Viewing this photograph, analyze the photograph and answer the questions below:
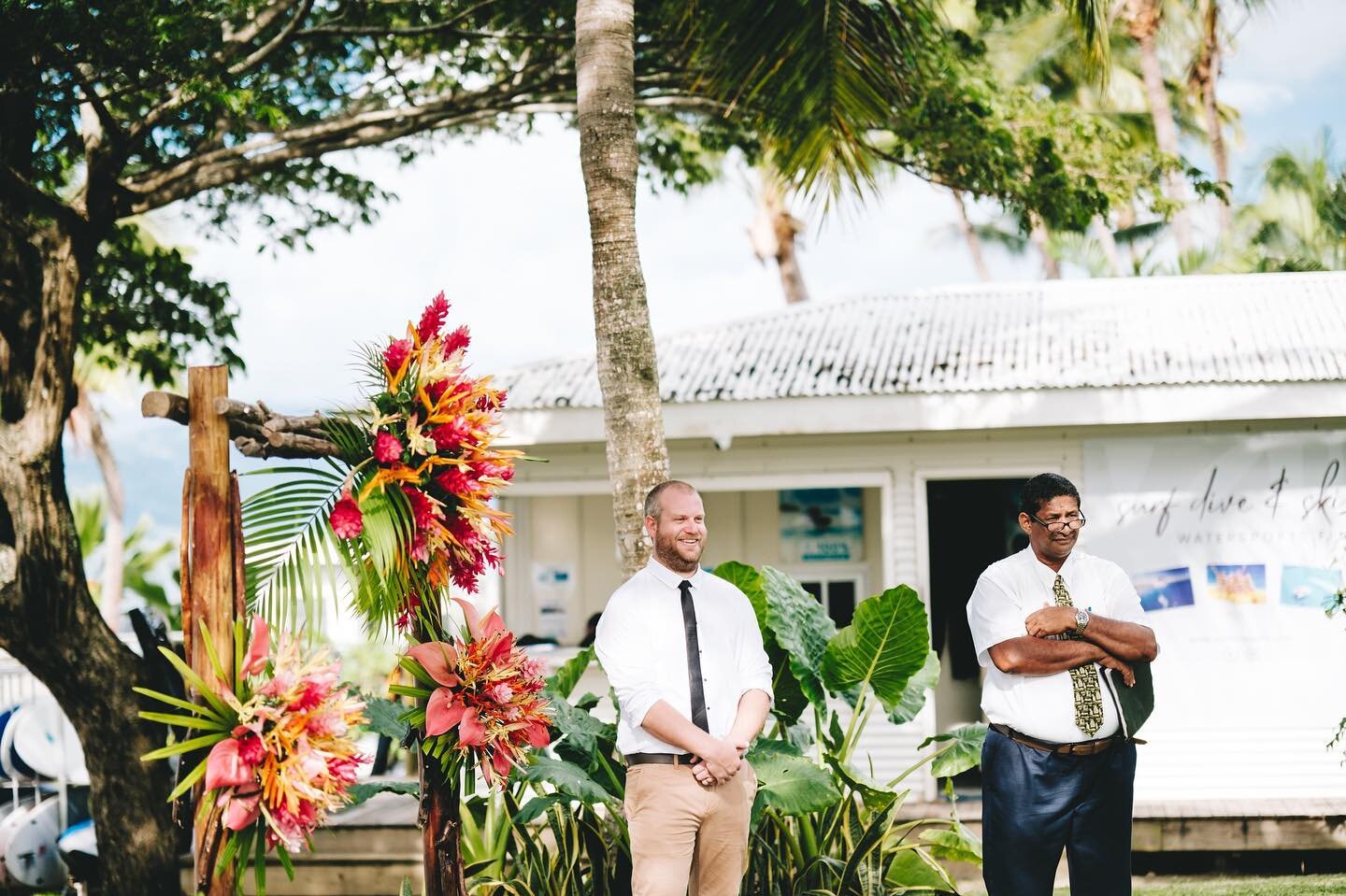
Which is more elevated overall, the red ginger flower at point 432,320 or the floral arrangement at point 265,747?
the red ginger flower at point 432,320

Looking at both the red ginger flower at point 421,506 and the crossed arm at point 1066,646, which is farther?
the crossed arm at point 1066,646

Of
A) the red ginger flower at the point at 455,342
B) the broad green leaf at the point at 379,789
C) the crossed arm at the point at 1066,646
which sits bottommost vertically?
the broad green leaf at the point at 379,789

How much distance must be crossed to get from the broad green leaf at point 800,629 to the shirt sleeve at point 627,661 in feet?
5.22

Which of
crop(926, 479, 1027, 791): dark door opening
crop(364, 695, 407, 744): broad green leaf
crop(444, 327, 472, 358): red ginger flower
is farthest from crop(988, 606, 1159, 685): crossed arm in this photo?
crop(926, 479, 1027, 791): dark door opening

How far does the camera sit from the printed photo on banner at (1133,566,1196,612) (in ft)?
30.3

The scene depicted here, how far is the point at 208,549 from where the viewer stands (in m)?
3.79

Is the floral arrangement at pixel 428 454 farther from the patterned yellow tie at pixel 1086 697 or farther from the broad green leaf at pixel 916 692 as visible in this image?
the broad green leaf at pixel 916 692

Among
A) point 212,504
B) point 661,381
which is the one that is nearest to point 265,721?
point 212,504

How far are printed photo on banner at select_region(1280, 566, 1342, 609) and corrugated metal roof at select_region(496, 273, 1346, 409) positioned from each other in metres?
1.40

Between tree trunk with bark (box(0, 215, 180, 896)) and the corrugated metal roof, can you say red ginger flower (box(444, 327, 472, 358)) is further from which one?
the corrugated metal roof

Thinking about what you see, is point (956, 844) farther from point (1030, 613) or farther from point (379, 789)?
point (379, 789)

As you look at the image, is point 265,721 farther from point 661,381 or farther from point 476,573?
point 661,381

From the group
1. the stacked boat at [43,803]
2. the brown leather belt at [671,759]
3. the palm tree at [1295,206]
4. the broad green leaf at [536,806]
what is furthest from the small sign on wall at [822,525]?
the palm tree at [1295,206]

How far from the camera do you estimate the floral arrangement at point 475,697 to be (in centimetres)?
448
